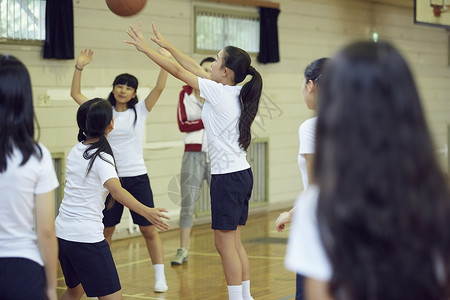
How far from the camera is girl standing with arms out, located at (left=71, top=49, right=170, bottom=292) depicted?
4988mm

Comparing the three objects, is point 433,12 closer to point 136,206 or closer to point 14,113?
point 136,206

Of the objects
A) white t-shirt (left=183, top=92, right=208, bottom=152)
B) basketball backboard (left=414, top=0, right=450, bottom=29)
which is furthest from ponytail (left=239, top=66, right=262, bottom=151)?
basketball backboard (left=414, top=0, right=450, bottom=29)

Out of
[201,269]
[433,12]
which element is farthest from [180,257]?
[433,12]

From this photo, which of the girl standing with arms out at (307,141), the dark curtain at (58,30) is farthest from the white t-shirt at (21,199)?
the dark curtain at (58,30)

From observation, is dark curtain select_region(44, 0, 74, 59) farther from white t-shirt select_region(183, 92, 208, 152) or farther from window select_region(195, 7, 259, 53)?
window select_region(195, 7, 259, 53)

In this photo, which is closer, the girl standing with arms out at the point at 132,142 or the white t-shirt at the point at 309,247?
the white t-shirt at the point at 309,247

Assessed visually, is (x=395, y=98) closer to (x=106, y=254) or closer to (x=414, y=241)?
(x=414, y=241)

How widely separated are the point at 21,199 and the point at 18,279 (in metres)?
0.25

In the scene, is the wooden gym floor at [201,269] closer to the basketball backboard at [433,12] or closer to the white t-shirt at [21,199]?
the white t-shirt at [21,199]

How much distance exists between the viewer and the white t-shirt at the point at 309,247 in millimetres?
1443

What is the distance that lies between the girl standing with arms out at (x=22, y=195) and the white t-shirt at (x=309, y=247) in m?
1.06

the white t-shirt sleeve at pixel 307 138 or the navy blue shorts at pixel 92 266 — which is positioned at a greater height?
the white t-shirt sleeve at pixel 307 138

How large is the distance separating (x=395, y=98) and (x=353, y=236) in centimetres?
27

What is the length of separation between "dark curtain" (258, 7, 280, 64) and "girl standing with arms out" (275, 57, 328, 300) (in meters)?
6.08
